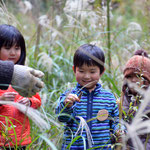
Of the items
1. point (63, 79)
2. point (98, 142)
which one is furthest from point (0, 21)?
point (98, 142)

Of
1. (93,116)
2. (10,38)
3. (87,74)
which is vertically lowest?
(93,116)

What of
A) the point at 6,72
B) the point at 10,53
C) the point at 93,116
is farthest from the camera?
the point at 10,53

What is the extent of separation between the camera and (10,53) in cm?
220

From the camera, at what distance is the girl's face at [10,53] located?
2.20 metres

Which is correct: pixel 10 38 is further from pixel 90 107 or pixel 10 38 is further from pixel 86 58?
pixel 90 107

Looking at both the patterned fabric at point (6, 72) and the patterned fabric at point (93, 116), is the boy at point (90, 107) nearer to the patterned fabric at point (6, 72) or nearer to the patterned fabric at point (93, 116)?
the patterned fabric at point (93, 116)

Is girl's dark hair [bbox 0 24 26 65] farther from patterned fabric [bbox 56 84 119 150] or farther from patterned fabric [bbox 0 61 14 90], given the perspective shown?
patterned fabric [bbox 0 61 14 90]

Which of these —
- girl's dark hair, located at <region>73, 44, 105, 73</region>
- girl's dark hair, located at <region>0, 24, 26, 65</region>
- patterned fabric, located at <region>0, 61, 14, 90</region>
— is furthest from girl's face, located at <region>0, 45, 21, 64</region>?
patterned fabric, located at <region>0, 61, 14, 90</region>

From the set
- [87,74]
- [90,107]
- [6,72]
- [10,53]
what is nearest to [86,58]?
[87,74]

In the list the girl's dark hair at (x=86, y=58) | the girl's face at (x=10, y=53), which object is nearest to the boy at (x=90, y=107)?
the girl's dark hair at (x=86, y=58)

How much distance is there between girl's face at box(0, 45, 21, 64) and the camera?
86.6 inches

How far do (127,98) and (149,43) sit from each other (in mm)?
1174

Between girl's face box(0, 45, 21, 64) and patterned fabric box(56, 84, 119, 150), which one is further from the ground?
girl's face box(0, 45, 21, 64)

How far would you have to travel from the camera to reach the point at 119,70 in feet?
11.4
